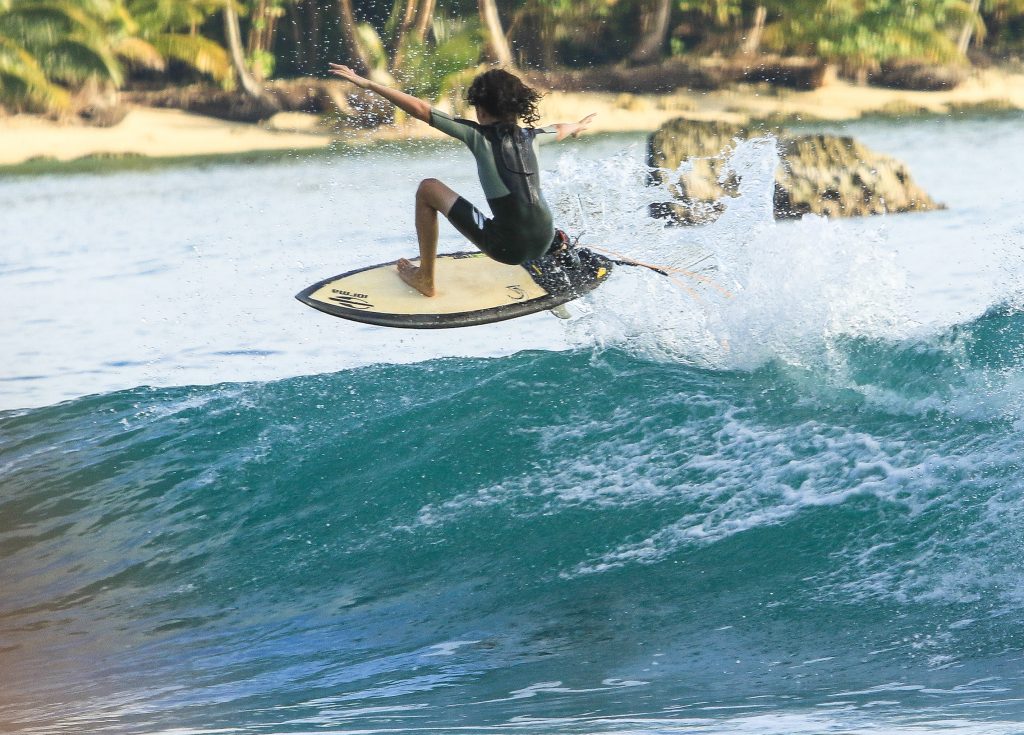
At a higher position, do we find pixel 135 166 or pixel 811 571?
pixel 135 166

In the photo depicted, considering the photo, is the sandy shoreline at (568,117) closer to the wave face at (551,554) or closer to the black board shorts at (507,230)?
the wave face at (551,554)

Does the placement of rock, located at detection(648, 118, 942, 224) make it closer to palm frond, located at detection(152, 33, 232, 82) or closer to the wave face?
palm frond, located at detection(152, 33, 232, 82)

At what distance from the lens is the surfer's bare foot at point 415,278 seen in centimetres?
577

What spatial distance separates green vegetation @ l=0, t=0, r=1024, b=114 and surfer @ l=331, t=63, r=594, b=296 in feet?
51.5

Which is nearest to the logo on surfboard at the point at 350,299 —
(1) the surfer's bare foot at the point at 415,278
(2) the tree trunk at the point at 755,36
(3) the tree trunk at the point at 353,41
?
(1) the surfer's bare foot at the point at 415,278

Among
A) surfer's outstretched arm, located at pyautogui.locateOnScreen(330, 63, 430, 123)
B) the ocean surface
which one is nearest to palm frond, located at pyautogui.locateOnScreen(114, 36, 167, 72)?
the ocean surface

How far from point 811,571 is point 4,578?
3702 millimetres

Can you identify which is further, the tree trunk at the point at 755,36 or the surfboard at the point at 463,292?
the tree trunk at the point at 755,36

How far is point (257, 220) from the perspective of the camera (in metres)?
19.3

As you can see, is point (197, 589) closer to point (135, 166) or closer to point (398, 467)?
point (398, 467)

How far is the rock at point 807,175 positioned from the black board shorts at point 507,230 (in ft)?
33.2

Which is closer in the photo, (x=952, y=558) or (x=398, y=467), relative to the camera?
(x=952, y=558)

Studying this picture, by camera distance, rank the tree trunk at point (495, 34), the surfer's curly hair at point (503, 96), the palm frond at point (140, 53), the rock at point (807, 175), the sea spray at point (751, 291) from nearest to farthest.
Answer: the surfer's curly hair at point (503, 96) < the sea spray at point (751, 291) < the rock at point (807, 175) < the palm frond at point (140, 53) < the tree trunk at point (495, 34)

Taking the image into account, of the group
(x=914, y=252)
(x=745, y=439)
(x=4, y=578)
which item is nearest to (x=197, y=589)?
(x=4, y=578)
